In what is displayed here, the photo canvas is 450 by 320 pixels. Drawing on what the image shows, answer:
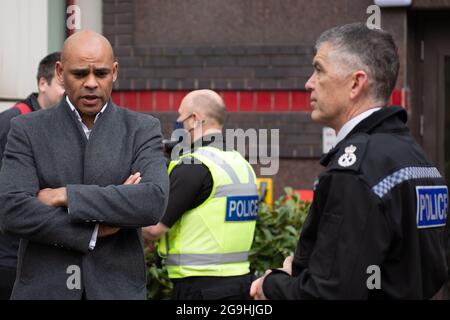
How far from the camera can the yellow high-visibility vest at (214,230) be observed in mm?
5000

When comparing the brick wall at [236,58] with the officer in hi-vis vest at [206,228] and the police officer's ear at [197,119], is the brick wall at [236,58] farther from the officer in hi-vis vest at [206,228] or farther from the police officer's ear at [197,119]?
the officer in hi-vis vest at [206,228]

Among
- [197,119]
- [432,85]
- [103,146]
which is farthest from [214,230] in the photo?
[432,85]

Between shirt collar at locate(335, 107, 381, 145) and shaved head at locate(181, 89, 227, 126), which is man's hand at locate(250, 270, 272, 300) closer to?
shirt collar at locate(335, 107, 381, 145)

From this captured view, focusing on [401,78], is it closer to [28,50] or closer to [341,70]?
[28,50]

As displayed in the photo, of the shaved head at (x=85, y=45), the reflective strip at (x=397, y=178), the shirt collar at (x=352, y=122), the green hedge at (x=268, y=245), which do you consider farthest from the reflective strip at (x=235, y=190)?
the reflective strip at (x=397, y=178)

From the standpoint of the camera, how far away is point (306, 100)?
308 inches

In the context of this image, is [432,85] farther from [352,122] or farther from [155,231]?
[352,122]

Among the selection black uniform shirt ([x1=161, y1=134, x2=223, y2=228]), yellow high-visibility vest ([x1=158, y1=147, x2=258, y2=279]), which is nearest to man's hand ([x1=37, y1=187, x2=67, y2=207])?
black uniform shirt ([x1=161, y1=134, x2=223, y2=228])

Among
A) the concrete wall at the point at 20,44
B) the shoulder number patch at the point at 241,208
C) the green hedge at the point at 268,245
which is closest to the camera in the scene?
the shoulder number patch at the point at 241,208

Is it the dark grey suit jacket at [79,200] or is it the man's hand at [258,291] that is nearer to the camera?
the man's hand at [258,291]

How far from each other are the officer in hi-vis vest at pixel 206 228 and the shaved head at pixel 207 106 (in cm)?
25

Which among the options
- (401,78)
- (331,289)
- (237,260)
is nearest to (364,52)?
(331,289)

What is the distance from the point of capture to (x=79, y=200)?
3.62 meters

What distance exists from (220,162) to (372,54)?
212 centimetres
